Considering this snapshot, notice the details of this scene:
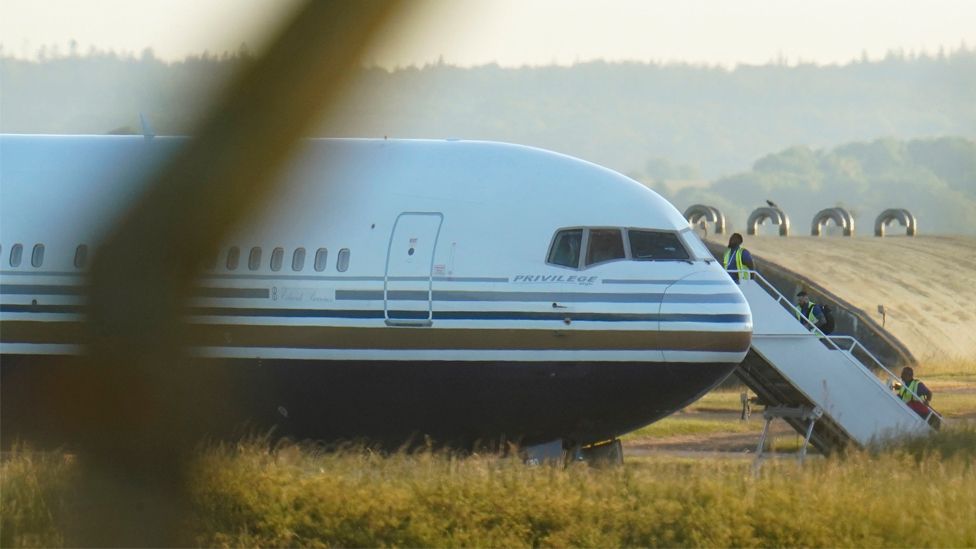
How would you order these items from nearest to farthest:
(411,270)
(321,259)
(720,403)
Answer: (411,270), (321,259), (720,403)

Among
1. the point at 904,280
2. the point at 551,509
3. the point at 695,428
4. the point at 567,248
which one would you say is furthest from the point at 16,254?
the point at 904,280

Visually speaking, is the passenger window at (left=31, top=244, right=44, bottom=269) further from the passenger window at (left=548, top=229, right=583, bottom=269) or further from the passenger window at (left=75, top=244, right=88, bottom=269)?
the passenger window at (left=548, top=229, right=583, bottom=269)

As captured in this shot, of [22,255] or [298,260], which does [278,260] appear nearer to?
[298,260]

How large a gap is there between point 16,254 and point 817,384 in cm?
1148

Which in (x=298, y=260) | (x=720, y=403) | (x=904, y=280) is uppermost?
(x=298, y=260)

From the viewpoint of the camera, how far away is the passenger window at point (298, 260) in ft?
66.7

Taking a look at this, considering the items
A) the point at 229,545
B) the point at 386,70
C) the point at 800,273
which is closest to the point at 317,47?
the point at 386,70

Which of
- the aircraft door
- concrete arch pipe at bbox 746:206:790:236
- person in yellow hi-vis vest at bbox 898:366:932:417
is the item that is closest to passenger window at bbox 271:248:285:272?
the aircraft door

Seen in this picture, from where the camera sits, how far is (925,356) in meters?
49.1

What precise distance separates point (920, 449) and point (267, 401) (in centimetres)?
876

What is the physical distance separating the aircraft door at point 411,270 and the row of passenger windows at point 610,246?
1535 mm

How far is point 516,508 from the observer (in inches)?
590

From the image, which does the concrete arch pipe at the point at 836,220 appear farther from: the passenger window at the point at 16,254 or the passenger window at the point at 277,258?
the passenger window at the point at 16,254

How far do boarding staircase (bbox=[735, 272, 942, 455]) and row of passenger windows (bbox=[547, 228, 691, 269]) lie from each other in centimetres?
370
